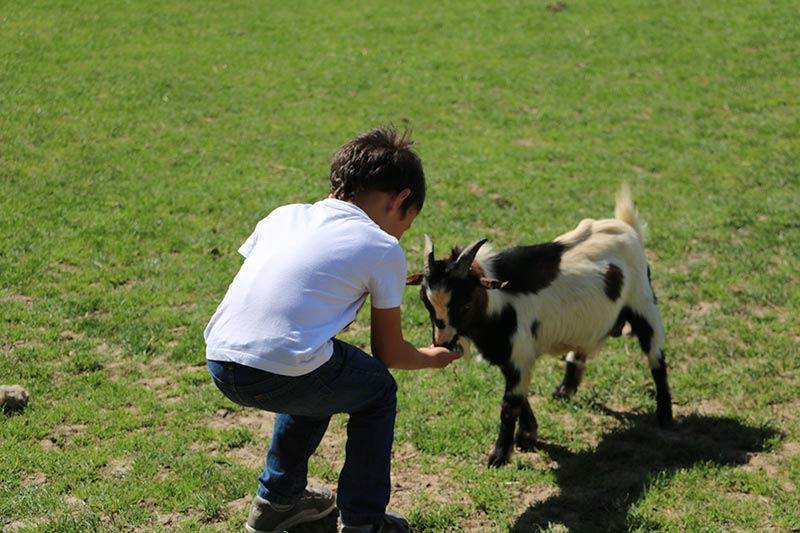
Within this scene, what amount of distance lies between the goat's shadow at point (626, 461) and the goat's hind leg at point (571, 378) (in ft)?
1.04

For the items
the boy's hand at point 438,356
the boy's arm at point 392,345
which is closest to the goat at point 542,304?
the boy's hand at point 438,356

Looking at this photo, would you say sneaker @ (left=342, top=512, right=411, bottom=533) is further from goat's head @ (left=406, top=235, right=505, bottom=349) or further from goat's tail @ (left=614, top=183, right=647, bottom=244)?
goat's tail @ (left=614, top=183, right=647, bottom=244)

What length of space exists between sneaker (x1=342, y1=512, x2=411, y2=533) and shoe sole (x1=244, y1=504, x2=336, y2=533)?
0.38m

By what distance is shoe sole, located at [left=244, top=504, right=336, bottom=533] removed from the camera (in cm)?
396

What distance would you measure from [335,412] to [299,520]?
0.80 meters

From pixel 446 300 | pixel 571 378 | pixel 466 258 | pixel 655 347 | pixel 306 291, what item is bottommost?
pixel 571 378

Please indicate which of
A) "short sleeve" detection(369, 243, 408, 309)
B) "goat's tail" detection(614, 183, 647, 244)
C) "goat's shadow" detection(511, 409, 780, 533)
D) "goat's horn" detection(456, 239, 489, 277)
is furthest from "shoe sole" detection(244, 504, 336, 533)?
"goat's tail" detection(614, 183, 647, 244)

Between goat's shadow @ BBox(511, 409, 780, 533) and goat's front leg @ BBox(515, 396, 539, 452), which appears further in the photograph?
goat's front leg @ BBox(515, 396, 539, 452)

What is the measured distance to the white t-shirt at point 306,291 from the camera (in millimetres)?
3256

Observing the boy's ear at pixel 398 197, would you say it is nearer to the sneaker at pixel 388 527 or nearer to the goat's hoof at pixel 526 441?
the sneaker at pixel 388 527

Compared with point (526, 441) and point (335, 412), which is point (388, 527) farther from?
point (526, 441)

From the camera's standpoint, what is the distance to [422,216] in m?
8.70

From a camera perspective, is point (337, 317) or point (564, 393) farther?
point (564, 393)

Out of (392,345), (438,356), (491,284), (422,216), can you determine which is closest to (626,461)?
(491,284)
